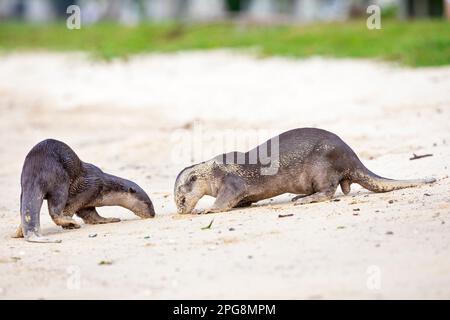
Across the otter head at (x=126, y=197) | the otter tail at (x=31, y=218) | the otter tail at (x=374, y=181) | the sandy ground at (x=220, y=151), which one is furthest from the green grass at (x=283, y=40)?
the otter tail at (x=31, y=218)

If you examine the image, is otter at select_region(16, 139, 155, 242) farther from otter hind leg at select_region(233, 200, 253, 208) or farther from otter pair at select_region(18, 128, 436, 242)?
otter hind leg at select_region(233, 200, 253, 208)

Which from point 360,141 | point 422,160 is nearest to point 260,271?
point 422,160

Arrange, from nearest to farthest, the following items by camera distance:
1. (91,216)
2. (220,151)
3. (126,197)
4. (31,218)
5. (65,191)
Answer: (31,218) < (65,191) < (91,216) < (126,197) < (220,151)

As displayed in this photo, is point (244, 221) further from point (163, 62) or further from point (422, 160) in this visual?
point (163, 62)

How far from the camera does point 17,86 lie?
22250 mm

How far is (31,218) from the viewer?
8.50 meters

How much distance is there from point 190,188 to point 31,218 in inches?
57.5

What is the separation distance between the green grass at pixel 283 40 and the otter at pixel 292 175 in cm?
743

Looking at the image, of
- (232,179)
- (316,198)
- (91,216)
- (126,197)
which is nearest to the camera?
(316,198)

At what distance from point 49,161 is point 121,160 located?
4036 millimetres

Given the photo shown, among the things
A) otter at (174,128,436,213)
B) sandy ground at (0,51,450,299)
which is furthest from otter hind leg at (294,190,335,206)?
sandy ground at (0,51,450,299)

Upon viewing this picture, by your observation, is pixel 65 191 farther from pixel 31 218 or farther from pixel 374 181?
pixel 374 181

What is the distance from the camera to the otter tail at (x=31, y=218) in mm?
8367

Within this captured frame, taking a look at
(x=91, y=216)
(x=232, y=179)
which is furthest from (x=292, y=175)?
(x=91, y=216)
